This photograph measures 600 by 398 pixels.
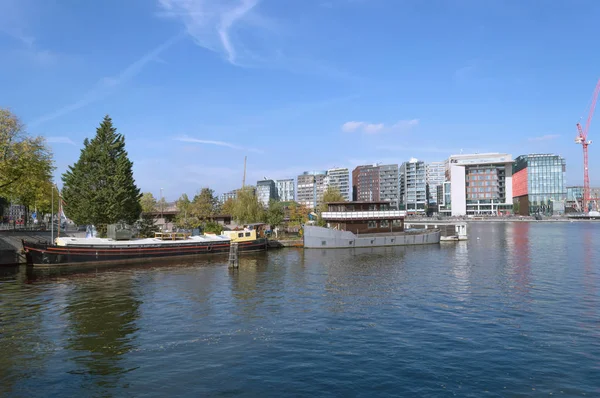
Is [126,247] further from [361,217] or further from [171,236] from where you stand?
[361,217]

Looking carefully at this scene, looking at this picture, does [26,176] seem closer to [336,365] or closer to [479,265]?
[336,365]

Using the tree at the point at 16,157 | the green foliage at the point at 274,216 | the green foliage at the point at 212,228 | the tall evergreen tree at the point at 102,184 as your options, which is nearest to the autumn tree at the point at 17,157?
the tree at the point at 16,157

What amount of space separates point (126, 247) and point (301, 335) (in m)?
39.1

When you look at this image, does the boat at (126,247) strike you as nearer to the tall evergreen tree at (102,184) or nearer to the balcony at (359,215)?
the tall evergreen tree at (102,184)

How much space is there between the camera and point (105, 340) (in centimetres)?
2053

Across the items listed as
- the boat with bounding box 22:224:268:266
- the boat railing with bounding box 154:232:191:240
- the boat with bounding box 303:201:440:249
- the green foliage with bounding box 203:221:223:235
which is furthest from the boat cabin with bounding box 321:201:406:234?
the boat railing with bounding box 154:232:191:240

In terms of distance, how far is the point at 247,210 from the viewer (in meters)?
85.5

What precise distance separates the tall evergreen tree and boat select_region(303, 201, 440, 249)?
30.5 meters

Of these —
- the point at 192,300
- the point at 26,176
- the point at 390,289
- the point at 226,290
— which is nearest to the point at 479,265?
the point at 390,289

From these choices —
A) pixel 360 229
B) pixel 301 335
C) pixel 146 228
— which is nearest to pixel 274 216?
pixel 360 229

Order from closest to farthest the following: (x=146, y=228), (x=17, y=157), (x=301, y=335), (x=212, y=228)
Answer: (x=301, y=335) < (x=17, y=157) < (x=146, y=228) < (x=212, y=228)

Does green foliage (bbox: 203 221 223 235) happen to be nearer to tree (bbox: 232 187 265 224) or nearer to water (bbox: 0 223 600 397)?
tree (bbox: 232 187 265 224)

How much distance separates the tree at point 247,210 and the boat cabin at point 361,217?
19427 mm

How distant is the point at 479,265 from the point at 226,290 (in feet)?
104
